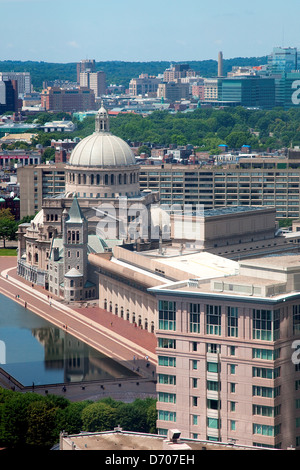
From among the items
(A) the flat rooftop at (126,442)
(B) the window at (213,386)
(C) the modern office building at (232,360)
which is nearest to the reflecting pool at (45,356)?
(C) the modern office building at (232,360)

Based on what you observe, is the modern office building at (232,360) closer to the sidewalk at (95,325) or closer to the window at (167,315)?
the window at (167,315)

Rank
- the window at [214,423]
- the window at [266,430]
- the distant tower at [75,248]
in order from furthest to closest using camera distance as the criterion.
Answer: the distant tower at [75,248], the window at [214,423], the window at [266,430]

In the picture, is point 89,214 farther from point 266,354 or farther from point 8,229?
point 266,354

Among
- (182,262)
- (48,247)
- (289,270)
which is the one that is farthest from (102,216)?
(289,270)

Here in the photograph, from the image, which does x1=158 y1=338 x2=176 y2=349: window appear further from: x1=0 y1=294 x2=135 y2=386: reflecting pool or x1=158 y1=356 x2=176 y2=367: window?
x1=0 y1=294 x2=135 y2=386: reflecting pool

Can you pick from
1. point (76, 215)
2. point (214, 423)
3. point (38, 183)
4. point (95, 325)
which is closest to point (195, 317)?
point (214, 423)

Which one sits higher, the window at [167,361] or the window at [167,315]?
the window at [167,315]
